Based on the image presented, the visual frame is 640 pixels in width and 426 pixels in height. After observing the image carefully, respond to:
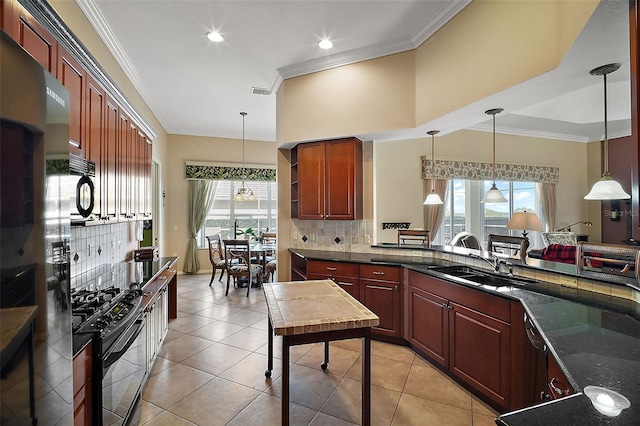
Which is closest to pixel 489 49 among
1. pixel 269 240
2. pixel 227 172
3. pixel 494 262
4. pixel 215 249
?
pixel 494 262

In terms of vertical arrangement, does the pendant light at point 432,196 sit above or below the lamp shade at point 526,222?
above

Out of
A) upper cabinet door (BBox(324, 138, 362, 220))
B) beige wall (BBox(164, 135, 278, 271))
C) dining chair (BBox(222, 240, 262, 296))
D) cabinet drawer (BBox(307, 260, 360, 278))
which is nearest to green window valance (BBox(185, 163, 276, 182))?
beige wall (BBox(164, 135, 278, 271))

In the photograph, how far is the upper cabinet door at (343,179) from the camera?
3.76 m

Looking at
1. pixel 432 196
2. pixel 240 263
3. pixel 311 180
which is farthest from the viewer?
pixel 240 263

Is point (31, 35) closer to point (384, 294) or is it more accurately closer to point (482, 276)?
point (384, 294)

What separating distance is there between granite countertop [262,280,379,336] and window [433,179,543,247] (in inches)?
195

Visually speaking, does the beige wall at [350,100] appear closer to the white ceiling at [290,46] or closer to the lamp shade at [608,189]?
the white ceiling at [290,46]

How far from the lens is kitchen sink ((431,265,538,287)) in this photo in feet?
8.04

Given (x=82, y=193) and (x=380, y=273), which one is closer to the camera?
(x=82, y=193)

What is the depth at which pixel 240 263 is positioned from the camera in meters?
5.77

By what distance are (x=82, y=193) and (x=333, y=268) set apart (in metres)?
2.50

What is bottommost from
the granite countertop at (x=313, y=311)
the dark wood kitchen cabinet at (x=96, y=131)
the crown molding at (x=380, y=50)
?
the granite countertop at (x=313, y=311)

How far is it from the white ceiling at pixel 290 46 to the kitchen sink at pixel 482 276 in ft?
4.99

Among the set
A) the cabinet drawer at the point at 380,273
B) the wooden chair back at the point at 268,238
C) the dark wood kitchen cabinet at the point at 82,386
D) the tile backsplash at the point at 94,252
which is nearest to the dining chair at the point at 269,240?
the wooden chair back at the point at 268,238
